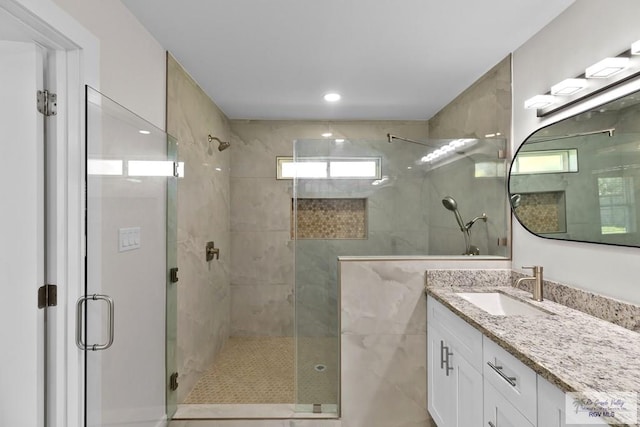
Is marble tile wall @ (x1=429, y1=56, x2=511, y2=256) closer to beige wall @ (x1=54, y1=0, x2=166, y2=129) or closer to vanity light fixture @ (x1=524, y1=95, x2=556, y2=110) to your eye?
vanity light fixture @ (x1=524, y1=95, x2=556, y2=110)

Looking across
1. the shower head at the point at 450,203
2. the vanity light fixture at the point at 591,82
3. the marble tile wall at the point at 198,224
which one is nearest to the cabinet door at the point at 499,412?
the shower head at the point at 450,203

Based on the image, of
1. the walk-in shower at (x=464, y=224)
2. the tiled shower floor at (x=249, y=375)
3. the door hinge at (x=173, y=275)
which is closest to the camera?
the door hinge at (x=173, y=275)

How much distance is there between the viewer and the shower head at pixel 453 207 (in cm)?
240

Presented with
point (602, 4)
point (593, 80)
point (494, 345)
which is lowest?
point (494, 345)

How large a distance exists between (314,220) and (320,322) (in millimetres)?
679

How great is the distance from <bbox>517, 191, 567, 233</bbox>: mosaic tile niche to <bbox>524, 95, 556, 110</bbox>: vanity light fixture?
48 centimetres

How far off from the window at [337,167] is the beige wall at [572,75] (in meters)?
0.92

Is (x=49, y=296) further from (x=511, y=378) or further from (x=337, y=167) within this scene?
(x=511, y=378)

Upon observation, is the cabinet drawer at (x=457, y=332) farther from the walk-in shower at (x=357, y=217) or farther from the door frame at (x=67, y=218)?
the door frame at (x=67, y=218)

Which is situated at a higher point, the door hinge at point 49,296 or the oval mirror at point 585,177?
the oval mirror at point 585,177

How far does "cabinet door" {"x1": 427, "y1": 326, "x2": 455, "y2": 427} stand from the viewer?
6.15 ft

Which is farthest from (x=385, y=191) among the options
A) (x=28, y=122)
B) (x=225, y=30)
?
(x=28, y=122)

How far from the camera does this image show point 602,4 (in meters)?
1.56

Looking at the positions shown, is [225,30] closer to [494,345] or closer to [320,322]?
[320,322]
